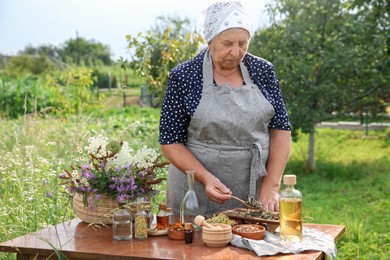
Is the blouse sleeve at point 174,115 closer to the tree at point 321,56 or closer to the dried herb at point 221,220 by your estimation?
the dried herb at point 221,220

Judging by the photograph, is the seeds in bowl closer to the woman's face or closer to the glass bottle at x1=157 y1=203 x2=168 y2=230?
the glass bottle at x1=157 y1=203 x2=168 y2=230

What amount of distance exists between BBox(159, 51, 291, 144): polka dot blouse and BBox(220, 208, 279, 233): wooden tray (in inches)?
19.2

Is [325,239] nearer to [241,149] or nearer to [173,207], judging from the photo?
[241,149]

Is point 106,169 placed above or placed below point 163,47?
below

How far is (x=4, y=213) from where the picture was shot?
4.56 meters

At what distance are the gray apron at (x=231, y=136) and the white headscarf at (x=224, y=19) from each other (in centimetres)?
24

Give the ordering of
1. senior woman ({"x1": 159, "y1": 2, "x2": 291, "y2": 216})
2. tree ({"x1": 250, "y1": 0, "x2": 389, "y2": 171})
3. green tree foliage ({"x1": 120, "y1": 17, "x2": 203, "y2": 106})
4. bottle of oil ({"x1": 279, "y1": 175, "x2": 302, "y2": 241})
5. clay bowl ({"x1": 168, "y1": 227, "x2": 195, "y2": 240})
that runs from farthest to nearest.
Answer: tree ({"x1": 250, "y1": 0, "x2": 389, "y2": 171}), green tree foliage ({"x1": 120, "y1": 17, "x2": 203, "y2": 106}), senior woman ({"x1": 159, "y1": 2, "x2": 291, "y2": 216}), clay bowl ({"x1": 168, "y1": 227, "x2": 195, "y2": 240}), bottle of oil ({"x1": 279, "y1": 175, "x2": 302, "y2": 241})

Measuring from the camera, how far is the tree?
995cm

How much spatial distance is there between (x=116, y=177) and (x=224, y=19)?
3.00 ft

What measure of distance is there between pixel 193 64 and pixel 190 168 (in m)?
0.55

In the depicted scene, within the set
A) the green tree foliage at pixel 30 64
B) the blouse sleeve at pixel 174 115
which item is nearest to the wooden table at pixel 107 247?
the blouse sleeve at pixel 174 115

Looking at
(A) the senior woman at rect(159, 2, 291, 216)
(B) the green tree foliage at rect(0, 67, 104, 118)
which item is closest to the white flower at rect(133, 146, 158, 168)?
(A) the senior woman at rect(159, 2, 291, 216)

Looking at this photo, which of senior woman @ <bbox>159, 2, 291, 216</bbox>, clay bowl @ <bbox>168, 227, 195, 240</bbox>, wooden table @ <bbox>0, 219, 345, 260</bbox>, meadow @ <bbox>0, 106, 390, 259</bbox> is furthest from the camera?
meadow @ <bbox>0, 106, 390, 259</bbox>

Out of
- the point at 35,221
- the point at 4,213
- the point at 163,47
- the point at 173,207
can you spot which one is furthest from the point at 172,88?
the point at 163,47
